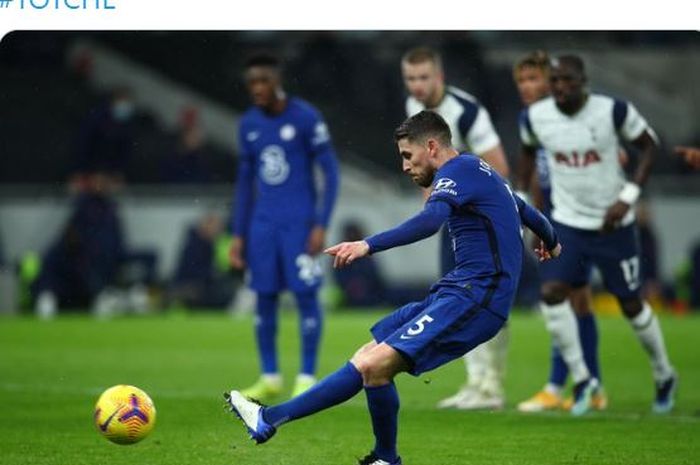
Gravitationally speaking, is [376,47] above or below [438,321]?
above

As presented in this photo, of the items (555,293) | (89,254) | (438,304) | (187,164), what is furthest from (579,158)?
(187,164)

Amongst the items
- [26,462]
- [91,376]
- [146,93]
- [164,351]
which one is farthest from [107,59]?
[26,462]

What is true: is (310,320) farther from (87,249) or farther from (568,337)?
(87,249)

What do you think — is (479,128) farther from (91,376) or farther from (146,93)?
(146,93)

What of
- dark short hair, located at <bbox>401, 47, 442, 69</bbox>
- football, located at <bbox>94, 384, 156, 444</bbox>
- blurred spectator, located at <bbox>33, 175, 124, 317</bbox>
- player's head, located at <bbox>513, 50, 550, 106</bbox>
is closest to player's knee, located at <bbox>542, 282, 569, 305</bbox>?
player's head, located at <bbox>513, 50, 550, 106</bbox>

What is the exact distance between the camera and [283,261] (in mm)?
12211

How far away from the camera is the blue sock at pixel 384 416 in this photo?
773 cm

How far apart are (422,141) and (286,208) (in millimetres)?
4381

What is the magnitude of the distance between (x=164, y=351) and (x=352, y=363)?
8.45 metres

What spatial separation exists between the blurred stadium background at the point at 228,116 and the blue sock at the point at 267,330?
1117 centimetres

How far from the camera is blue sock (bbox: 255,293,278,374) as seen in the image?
12.1 meters

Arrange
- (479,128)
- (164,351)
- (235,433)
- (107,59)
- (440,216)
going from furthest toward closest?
(107,59) < (164,351) < (479,128) < (235,433) < (440,216)

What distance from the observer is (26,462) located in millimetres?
8188

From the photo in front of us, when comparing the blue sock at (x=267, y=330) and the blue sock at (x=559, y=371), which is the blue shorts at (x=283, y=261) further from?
the blue sock at (x=559, y=371)
